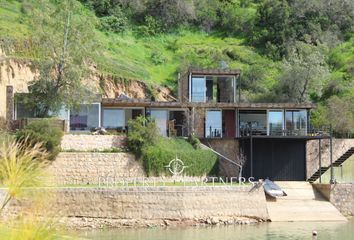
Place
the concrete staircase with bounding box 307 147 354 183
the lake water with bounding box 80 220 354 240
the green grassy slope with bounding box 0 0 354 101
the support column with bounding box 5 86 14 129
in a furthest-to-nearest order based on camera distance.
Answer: the green grassy slope with bounding box 0 0 354 101 < the concrete staircase with bounding box 307 147 354 183 < the support column with bounding box 5 86 14 129 < the lake water with bounding box 80 220 354 240

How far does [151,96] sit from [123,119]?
1507cm

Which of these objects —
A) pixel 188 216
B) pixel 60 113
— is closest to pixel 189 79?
pixel 60 113

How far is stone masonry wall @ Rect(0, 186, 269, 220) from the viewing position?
33.4m

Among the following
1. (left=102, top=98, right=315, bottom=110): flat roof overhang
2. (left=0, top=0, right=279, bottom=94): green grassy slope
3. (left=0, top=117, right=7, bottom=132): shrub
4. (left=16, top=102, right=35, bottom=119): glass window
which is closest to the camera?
(left=0, top=117, right=7, bottom=132): shrub

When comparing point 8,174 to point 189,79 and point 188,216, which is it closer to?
point 188,216

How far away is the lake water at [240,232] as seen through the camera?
29.0 m

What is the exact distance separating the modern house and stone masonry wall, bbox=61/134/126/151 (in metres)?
4.92

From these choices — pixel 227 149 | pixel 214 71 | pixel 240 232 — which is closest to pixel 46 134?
pixel 240 232

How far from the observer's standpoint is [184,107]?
1916 inches

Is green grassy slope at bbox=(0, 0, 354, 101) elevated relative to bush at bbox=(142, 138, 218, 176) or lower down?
elevated

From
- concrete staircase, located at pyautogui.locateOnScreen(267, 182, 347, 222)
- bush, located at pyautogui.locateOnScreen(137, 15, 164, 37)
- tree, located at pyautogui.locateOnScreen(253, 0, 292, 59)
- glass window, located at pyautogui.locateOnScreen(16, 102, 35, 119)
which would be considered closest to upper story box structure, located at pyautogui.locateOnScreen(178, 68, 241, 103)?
glass window, located at pyautogui.locateOnScreen(16, 102, 35, 119)

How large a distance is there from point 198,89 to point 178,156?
10.4 meters

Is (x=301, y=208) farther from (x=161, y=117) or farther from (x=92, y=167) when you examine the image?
(x=161, y=117)

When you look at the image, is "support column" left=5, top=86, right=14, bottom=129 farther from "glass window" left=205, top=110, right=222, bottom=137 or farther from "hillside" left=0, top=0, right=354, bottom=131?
"glass window" left=205, top=110, right=222, bottom=137
